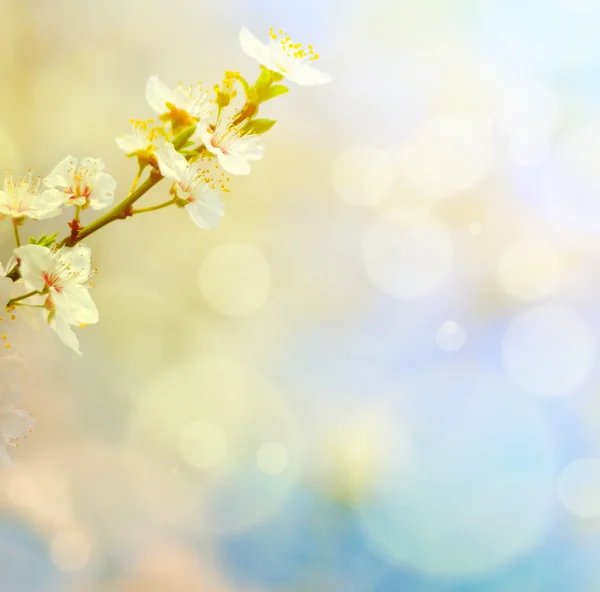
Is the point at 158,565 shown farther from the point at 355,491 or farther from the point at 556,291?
the point at 556,291

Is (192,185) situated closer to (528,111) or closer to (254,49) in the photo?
(254,49)

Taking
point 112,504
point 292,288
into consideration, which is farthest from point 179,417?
point 292,288

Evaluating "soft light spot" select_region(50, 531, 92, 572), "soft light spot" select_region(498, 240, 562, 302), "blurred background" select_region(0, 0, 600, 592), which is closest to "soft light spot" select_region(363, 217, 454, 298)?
"blurred background" select_region(0, 0, 600, 592)

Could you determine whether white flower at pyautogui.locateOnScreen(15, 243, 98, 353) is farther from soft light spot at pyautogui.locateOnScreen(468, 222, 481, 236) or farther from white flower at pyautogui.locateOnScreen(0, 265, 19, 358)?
soft light spot at pyautogui.locateOnScreen(468, 222, 481, 236)

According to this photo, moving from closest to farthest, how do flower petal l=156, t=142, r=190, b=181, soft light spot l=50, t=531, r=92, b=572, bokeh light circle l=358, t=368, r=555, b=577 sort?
1. flower petal l=156, t=142, r=190, b=181
2. soft light spot l=50, t=531, r=92, b=572
3. bokeh light circle l=358, t=368, r=555, b=577

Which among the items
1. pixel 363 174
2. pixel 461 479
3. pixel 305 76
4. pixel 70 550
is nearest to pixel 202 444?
pixel 70 550

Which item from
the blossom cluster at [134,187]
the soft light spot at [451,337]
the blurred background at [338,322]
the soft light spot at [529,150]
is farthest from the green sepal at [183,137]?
the soft light spot at [529,150]

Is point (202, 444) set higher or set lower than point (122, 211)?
lower
